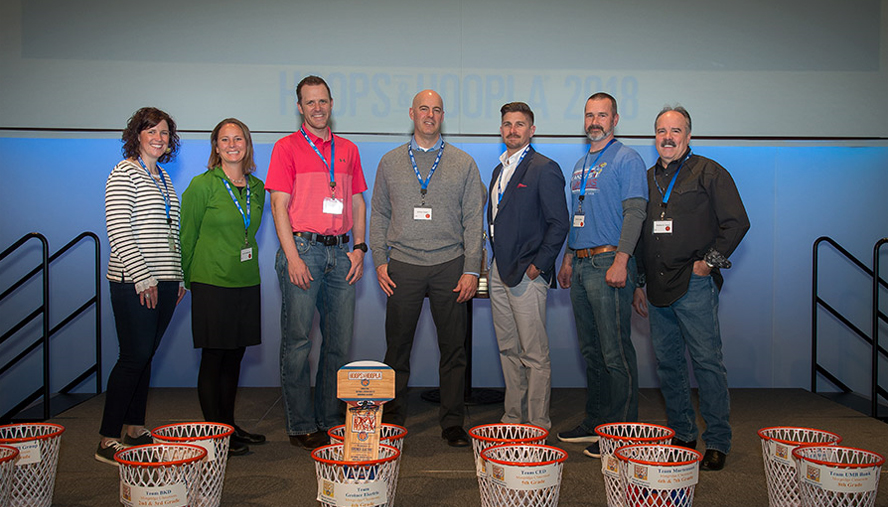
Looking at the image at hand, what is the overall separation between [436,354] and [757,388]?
98.5 inches

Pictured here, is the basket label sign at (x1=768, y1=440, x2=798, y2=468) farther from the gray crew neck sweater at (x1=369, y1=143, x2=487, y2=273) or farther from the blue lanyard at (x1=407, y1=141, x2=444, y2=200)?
the blue lanyard at (x1=407, y1=141, x2=444, y2=200)

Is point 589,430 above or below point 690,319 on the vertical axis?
below

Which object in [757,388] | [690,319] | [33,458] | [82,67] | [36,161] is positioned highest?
[82,67]

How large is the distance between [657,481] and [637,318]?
10.6 ft

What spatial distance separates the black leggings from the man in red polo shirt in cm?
25

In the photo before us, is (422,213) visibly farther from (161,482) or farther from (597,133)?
(161,482)

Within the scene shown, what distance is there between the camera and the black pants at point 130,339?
3104mm

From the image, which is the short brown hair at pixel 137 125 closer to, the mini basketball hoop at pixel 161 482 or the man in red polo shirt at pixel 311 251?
the man in red polo shirt at pixel 311 251

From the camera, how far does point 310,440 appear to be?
339 centimetres

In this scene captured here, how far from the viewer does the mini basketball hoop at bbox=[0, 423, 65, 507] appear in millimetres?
2357

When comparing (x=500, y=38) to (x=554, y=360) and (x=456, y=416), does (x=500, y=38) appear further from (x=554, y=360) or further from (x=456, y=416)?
(x=456, y=416)

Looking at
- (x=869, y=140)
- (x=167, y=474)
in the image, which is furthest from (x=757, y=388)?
(x=167, y=474)

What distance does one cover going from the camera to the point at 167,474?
2.11 metres

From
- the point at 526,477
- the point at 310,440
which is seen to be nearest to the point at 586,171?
the point at 526,477
